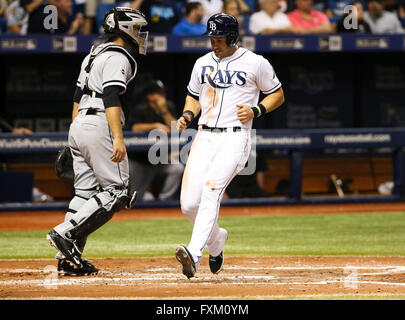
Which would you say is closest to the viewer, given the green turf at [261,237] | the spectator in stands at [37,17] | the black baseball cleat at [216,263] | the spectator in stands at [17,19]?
the black baseball cleat at [216,263]

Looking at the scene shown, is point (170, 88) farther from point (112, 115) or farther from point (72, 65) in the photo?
point (112, 115)

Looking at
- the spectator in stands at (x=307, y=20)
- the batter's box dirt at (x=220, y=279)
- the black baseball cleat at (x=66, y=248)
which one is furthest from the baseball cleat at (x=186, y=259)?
the spectator in stands at (x=307, y=20)

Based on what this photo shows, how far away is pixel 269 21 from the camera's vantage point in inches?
472

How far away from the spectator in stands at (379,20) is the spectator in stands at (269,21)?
1366 mm

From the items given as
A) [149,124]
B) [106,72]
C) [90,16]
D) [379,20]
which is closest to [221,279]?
[106,72]

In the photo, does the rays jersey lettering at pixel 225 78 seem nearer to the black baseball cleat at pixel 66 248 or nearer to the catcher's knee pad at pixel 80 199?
the catcher's knee pad at pixel 80 199

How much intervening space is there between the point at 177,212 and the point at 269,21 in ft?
10.5

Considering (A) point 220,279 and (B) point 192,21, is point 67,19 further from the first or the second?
(A) point 220,279

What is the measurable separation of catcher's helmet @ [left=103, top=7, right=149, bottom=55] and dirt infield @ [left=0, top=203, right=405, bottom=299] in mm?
1632

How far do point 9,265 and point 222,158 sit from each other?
6.71ft

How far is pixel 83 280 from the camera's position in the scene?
5445 millimetres

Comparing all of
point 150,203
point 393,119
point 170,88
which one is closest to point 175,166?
point 150,203

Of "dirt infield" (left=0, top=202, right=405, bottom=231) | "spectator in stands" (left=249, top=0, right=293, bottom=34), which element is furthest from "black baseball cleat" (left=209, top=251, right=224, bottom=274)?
"spectator in stands" (left=249, top=0, right=293, bottom=34)

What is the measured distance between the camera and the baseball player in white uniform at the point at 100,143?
5.44 metres
